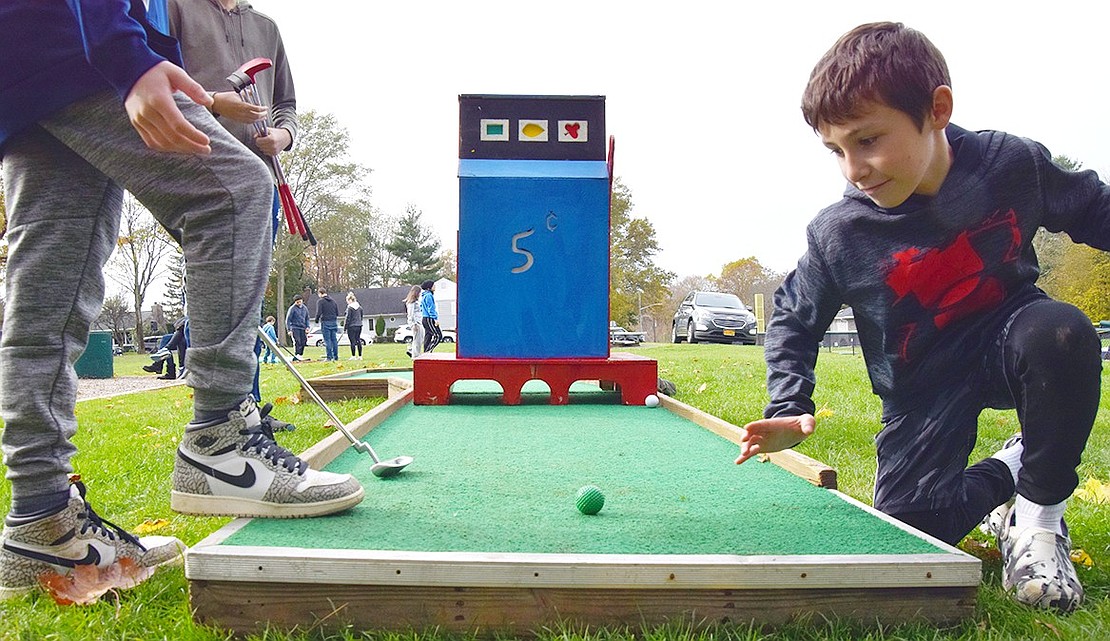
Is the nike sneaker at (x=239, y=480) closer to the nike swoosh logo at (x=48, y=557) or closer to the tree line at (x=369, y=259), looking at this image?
the nike swoosh logo at (x=48, y=557)

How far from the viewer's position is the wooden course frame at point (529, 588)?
1396mm

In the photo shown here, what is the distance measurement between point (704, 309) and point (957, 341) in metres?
20.5

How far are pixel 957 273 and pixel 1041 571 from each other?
70 cm

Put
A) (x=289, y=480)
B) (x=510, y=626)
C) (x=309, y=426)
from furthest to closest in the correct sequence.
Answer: (x=309, y=426)
(x=289, y=480)
(x=510, y=626)

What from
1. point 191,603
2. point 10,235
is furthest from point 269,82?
point 191,603

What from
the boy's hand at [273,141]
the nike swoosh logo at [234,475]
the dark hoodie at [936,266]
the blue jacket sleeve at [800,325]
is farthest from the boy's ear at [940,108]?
the boy's hand at [273,141]

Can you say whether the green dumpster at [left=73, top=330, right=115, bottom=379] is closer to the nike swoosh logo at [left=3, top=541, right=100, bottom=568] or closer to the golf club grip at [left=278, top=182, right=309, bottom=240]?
the golf club grip at [left=278, top=182, right=309, bottom=240]

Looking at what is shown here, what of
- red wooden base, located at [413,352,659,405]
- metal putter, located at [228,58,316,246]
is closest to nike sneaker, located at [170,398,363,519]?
metal putter, located at [228,58,316,246]

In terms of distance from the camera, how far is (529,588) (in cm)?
140

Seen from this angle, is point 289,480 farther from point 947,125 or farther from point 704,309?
point 704,309

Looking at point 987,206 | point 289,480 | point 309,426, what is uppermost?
point 987,206

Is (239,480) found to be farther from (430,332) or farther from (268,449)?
(430,332)

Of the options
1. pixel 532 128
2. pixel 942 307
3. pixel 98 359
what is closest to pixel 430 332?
pixel 98 359

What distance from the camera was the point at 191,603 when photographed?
142 centimetres
